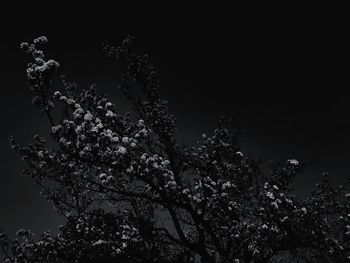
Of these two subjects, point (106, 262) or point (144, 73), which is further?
point (144, 73)

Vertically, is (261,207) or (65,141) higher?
(65,141)

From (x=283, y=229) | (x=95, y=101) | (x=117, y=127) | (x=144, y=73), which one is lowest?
(x=283, y=229)

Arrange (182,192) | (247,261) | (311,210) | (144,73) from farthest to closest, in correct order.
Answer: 1. (144,73)
2. (247,261)
3. (311,210)
4. (182,192)

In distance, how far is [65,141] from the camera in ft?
46.1

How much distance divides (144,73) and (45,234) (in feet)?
28.6

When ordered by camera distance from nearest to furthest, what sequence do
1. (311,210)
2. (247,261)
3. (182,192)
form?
(182,192), (311,210), (247,261)

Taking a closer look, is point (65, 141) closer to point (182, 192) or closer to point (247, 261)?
point (182, 192)

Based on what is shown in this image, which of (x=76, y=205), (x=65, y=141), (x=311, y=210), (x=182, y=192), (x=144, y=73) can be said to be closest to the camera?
(x=65, y=141)

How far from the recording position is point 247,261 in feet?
60.4

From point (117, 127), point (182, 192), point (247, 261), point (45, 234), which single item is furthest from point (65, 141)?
point (247, 261)

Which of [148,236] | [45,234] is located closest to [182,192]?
[148,236]

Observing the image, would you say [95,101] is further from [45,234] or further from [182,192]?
[45,234]

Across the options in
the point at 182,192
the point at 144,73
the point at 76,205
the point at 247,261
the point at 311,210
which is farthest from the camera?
the point at 76,205

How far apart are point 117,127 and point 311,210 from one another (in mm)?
8418
